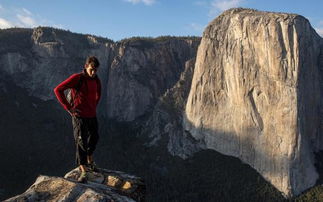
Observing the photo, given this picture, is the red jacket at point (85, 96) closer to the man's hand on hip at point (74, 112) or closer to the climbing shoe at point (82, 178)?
the man's hand on hip at point (74, 112)

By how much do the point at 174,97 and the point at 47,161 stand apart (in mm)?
54530

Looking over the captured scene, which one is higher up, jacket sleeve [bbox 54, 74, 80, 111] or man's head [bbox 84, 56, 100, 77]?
man's head [bbox 84, 56, 100, 77]

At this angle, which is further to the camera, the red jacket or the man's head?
the man's head

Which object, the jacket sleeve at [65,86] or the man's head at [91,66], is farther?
the man's head at [91,66]

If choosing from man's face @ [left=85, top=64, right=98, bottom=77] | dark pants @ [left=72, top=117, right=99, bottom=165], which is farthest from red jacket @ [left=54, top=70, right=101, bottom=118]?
dark pants @ [left=72, top=117, right=99, bottom=165]

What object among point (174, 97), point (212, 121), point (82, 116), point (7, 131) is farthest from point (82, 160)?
point (174, 97)

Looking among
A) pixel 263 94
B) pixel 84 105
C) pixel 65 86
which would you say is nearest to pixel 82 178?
pixel 84 105

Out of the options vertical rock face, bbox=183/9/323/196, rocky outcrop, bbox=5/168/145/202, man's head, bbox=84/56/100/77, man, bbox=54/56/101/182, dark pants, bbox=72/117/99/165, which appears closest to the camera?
rocky outcrop, bbox=5/168/145/202

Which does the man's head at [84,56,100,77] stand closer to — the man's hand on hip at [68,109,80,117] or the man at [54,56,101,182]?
the man at [54,56,101,182]

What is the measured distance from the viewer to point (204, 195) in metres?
132

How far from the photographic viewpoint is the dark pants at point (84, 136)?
14.1m

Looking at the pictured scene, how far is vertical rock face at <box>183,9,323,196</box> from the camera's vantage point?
12606 cm

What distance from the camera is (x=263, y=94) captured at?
135 metres

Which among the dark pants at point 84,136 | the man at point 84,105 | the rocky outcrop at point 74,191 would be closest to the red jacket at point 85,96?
the man at point 84,105
